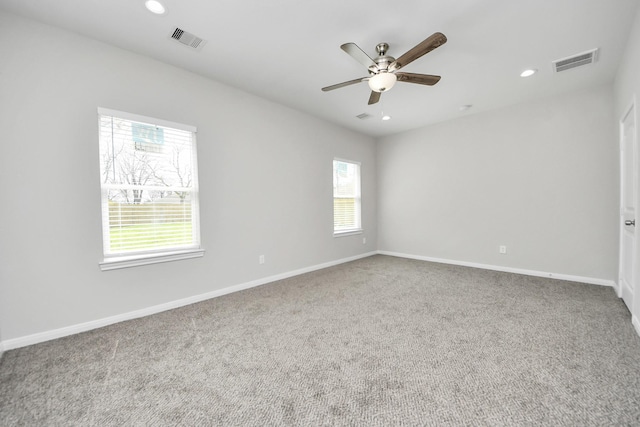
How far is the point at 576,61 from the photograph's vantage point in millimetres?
2869

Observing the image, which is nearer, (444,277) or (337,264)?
(444,277)

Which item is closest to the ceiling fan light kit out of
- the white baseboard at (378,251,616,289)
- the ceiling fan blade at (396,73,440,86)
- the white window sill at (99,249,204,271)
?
the ceiling fan blade at (396,73,440,86)

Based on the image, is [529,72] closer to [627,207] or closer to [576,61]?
[576,61]

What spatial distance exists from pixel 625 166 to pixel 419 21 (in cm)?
298

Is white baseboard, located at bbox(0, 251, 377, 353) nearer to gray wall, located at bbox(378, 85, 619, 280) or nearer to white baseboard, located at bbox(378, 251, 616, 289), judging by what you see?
white baseboard, located at bbox(378, 251, 616, 289)

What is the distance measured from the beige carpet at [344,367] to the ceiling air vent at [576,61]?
269cm

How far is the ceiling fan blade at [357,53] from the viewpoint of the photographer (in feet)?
6.73

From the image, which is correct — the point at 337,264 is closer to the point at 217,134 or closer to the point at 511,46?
the point at 217,134

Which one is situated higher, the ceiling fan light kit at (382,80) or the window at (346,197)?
the ceiling fan light kit at (382,80)

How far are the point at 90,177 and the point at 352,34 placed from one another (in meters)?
2.79

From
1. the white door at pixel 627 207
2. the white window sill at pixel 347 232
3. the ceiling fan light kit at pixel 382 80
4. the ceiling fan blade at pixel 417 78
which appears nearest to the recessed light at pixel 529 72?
the white door at pixel 627 207

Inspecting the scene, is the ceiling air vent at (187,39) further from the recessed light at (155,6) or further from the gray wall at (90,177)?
the gray wall at (90,177)

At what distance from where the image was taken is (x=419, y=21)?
87.0 inches

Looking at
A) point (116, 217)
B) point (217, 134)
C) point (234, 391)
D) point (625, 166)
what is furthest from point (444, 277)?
point (116, 217)
